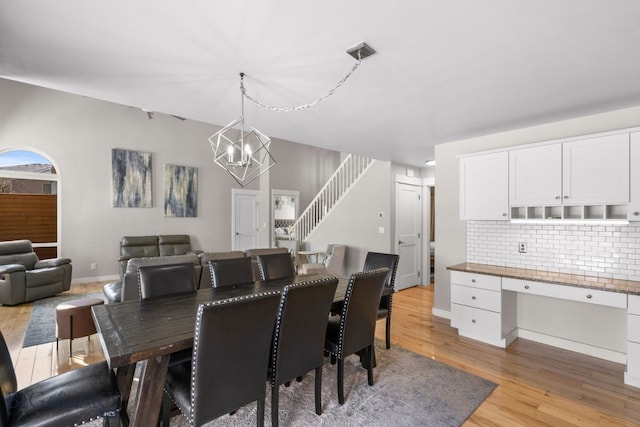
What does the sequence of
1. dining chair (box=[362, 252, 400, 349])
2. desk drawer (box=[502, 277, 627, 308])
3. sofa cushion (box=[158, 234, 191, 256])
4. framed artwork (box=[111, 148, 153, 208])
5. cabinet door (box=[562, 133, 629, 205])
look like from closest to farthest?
desk drawer (box=[502, 277, 627, 308]) < cabinet door (box=[562, 133, 629, 205]) < dining chair (box=[362, 252, 400, 349]) < framed artwork (box=[111, 148, 153, 208]) < sofa cushion (box=[158, 234, 191, 256])

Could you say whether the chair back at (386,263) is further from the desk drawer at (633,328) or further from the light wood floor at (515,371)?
the desk drawer at (633,328)

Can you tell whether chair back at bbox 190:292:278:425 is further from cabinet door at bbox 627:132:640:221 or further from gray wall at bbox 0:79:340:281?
gray wall at bbox 0:79:340:281

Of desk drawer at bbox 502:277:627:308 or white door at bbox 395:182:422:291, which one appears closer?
desk drawer at bbox 502:277:627:308

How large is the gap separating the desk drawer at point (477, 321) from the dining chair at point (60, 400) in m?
3.36

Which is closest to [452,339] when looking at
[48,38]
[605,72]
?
[605,72]

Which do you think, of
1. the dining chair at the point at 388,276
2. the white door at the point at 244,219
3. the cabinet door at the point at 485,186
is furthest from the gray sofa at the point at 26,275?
→ the cabinet door at the point at 485,186

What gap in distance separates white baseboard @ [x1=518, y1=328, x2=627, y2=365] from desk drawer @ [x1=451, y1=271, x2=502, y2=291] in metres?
0.79

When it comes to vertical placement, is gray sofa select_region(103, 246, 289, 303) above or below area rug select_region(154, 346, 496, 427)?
above

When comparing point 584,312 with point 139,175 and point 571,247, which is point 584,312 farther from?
point 139,175

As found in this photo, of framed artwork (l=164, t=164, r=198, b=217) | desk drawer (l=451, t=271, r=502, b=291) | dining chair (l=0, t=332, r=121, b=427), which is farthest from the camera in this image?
framed artwork (l=164, t=164, r=198, b=217)

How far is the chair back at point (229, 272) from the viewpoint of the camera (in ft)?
9.61

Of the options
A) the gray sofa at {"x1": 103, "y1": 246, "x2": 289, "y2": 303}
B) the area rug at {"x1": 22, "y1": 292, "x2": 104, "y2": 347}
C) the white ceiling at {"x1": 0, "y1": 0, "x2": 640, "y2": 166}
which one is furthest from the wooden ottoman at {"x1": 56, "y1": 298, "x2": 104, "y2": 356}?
the white ceiling at {"x1": 0, "y1": 0, "x2": 640, "y2": 166}

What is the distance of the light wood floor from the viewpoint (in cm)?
219

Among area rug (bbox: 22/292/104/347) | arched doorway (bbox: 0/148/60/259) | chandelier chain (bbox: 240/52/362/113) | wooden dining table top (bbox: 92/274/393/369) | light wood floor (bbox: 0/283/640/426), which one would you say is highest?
chandelier chain (bbox: 240/52/362/113)
